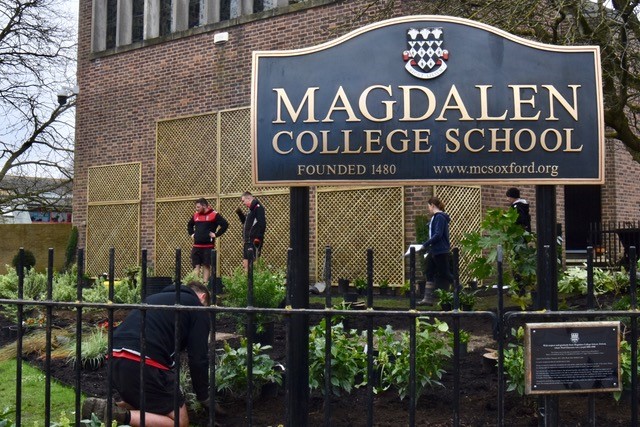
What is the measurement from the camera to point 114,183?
1853cm

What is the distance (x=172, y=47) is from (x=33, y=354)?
10564 millimetres

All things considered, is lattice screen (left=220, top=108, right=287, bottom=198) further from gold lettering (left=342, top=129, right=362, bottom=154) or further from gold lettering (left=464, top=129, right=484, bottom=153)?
gold lettering (left=464, top=129, right=484, bottom=153)

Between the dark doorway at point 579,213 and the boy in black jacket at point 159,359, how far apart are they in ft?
54.4

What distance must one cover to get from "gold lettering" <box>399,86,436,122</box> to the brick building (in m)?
9.48

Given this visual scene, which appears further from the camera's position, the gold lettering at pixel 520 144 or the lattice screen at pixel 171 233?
the lattice screen at pixel 171 233

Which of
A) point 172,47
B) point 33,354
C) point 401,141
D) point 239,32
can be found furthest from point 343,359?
point 172,47

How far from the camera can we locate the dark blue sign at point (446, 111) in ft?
12.9

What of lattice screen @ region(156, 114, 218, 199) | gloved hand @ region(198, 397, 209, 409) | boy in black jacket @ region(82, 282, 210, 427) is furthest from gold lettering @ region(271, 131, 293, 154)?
lattice screen @ region(156, 114, 218, 199)

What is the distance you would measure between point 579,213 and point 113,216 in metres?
12.3

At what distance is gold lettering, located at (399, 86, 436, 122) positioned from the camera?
3963 millimetres

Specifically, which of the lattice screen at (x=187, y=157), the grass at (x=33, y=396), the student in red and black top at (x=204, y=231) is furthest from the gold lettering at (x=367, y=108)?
the lattice screen at (x=187, y=157)

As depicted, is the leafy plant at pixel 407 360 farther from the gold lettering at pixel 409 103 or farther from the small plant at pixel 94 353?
the small plant at pixel 94 353

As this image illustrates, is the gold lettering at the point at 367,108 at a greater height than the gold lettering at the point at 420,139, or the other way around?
the gold lettering at the point at 367,108

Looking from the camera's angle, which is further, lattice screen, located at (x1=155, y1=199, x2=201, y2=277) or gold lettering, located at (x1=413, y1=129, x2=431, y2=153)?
lattice screen, located at (x1=155, y1=199, x2=201, y2=277)
